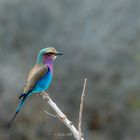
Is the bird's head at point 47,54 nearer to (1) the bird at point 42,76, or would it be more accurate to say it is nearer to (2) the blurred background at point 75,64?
(1) the bird at point 42,76

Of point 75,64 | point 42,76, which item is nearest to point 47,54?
point 42,76

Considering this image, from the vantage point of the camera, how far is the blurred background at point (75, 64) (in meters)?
18.6

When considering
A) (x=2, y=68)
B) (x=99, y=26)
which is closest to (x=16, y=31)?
(x=2, y=68)

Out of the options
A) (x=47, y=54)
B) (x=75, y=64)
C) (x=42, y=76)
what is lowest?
(x=42, y=76)

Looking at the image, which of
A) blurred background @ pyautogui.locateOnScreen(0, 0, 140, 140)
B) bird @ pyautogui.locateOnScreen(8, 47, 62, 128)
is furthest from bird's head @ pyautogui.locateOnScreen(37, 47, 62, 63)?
blurred background @ pyautogui.locateOnScreen(0, 0, 140, 140)

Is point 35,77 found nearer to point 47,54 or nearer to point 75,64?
point 47,54

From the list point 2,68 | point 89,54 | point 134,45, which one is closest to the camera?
point 2,68

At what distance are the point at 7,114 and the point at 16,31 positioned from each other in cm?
323

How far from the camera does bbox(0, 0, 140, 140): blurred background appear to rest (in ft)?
61.1

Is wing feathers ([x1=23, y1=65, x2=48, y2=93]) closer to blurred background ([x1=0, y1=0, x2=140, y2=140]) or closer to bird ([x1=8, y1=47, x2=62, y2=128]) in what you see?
bird ([x1=8, y1=47, x2=62, y2=128])

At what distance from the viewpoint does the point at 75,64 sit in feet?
66.9

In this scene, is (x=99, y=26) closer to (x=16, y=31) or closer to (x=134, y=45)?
(x=134, y=45)

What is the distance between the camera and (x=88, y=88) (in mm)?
20281

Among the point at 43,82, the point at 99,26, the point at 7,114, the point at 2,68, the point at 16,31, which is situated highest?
the point at 99,26
